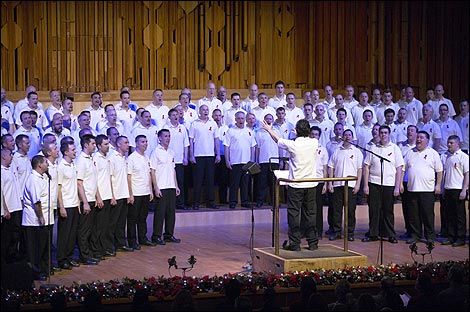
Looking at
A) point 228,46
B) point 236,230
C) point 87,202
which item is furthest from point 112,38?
point 87,202

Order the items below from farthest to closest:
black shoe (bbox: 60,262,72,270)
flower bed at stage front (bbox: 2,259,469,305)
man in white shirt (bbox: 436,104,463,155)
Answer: man in white shirt (bbox: 436,104,463,155) → black shoe (bbox: 60,262,72,270) → flower bed at stage front (bbox: 2,259,469,305)

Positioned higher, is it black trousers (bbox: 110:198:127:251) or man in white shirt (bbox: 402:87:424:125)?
man in white shirt (bbox: 402:87:424:125)

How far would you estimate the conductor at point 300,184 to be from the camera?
418 inches

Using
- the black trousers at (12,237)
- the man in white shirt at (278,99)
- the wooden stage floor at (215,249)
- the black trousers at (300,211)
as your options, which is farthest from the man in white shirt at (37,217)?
the man in white shirt at (278,99)

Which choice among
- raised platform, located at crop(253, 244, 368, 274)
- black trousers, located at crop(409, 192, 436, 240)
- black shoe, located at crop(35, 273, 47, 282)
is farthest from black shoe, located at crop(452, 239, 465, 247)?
black shoe, located at crop(35, 273, 47, 282)

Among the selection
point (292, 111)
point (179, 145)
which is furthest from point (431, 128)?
point (179, 145)

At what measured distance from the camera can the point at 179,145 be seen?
47.0 ft

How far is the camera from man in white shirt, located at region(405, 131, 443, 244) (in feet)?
42.8

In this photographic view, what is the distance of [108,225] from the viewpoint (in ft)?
39.9

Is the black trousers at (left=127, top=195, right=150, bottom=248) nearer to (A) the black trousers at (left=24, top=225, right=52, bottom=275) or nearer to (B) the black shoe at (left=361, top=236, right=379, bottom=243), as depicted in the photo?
(A) the black trousers at (left=24, top=225, right=52, bottom=275)

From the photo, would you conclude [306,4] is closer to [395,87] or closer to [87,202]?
[395,87]

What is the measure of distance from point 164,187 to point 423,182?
3.32 metres

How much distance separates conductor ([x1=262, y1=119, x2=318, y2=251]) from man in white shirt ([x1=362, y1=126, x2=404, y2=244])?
2.30 metres

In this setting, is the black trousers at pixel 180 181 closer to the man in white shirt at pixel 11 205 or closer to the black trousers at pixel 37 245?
the man in white shirt at pixel 11 205
